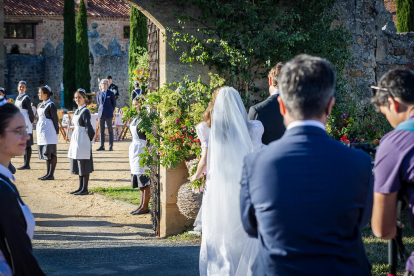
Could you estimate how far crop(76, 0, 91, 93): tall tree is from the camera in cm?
2809

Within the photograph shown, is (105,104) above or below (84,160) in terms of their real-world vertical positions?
above

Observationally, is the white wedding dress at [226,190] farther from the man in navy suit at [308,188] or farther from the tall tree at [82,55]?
the tall tree at [82,55]

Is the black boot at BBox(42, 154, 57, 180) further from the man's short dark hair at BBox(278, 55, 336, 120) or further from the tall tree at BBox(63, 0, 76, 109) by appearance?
the tall tree at BBox(63, 0, 76, 109)

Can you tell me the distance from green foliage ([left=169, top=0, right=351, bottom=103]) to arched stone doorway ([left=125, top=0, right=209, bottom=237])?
0.11m

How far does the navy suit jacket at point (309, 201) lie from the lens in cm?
179

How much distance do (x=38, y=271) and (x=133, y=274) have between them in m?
2.70

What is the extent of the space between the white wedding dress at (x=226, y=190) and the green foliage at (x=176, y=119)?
1453mm

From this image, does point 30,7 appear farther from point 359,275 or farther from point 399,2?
point 359,275

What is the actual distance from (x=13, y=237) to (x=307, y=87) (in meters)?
1.36

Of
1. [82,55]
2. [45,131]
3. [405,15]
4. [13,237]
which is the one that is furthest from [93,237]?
[82,55]

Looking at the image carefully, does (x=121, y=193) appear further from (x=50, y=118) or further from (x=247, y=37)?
(x=247, y=37)

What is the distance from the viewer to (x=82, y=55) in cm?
2819

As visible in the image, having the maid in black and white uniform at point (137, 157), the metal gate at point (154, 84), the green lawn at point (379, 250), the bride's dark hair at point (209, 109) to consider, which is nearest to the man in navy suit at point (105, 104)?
the maid in black and white uniform at point (137, 157)

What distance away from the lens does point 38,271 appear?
219cm
